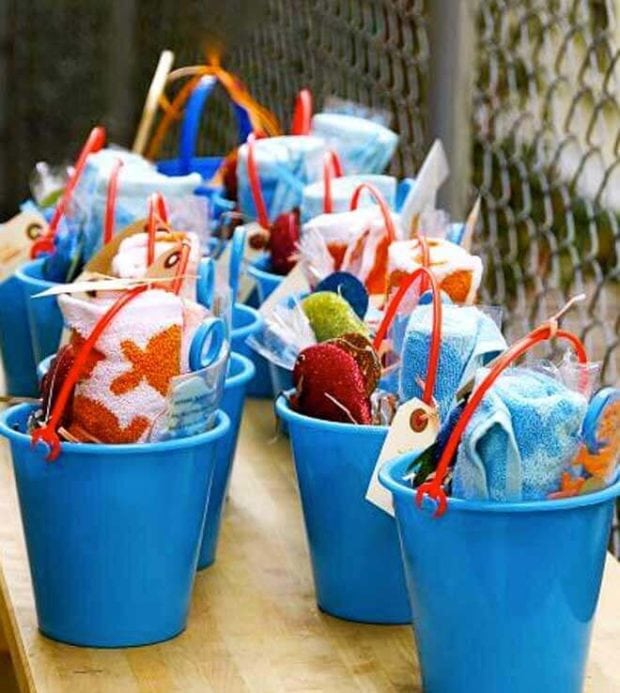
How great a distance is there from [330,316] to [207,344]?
209mm

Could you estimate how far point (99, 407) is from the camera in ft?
4.10

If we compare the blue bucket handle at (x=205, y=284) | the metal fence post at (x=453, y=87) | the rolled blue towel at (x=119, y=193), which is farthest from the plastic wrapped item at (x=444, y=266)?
the metal fence post at (x=453, y=87)

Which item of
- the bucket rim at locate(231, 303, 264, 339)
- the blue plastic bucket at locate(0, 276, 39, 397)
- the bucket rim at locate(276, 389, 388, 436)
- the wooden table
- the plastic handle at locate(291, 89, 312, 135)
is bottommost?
the wooden table

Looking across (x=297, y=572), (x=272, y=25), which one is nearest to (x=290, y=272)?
(x=297, y=572)

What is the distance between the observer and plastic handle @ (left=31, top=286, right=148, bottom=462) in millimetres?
1223

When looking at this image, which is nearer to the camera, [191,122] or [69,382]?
[69,382]

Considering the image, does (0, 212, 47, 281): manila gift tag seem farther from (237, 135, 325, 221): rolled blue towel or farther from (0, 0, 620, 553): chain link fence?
(0, 0, 620, 553): chain link fence

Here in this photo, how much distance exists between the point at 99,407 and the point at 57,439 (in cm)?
4

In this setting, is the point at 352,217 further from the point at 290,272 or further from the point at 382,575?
the point at 382,575

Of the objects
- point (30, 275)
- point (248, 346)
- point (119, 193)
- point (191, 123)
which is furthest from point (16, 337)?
point (191, 123)

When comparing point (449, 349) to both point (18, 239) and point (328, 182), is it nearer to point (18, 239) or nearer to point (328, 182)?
point (328, 182)

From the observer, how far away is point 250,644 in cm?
129

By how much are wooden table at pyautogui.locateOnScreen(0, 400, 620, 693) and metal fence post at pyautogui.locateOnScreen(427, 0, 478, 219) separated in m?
0.96

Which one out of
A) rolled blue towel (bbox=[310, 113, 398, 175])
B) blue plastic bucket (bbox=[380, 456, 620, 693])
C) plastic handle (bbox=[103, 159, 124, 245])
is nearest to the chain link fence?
rolled blue towel (bbox=[310, 113, 398, 175])
